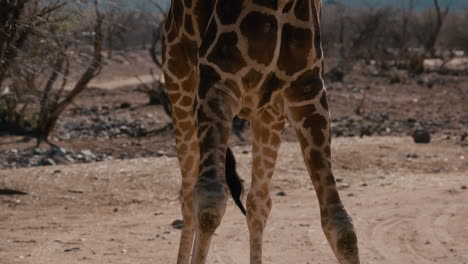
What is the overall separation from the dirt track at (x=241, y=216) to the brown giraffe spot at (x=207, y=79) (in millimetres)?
2295

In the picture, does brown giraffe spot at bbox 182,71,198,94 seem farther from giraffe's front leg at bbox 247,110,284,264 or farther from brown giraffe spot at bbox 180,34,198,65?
giraffe's front leg at bbox 247,110,284,264

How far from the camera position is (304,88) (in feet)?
11.0

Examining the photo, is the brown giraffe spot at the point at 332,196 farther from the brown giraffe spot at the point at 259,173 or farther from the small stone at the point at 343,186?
the small stone at the point at 343,186

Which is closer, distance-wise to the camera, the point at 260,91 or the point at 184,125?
the point at 260,91

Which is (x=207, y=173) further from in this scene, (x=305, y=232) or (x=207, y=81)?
(x=305, y=232)

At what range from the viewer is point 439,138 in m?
11.4

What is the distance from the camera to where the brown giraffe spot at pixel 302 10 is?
339 centimetres

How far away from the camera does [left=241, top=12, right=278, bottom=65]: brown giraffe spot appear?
130 inches

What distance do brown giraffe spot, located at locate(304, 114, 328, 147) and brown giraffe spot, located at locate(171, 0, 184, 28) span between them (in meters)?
1.24

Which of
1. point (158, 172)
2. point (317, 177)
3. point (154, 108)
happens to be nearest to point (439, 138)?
point (158, 172)

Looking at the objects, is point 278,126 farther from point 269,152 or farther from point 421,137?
point 421,137

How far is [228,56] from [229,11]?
248 mm

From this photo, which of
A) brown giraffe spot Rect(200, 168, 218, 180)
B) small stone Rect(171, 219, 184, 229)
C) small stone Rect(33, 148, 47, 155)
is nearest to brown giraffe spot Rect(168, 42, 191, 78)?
brown giraffe spot Rect(200, 168, 218, 180)

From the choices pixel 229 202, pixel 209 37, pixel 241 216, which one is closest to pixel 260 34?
pixel 209 37
